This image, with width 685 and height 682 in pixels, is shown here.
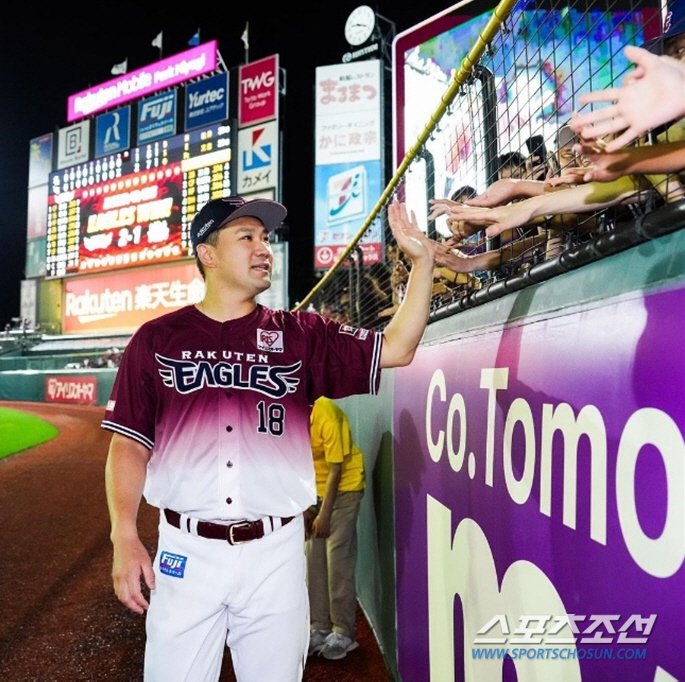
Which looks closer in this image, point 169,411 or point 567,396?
point 567,396

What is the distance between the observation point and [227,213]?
2236mm

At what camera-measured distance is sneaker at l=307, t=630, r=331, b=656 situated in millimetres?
3623

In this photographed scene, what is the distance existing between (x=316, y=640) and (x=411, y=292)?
2601 mm

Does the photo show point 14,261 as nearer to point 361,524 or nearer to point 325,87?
point 325,87

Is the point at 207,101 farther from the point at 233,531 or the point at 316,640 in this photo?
the point at 233,531

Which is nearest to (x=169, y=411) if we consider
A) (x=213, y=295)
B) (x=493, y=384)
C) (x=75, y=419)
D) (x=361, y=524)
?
(x=213, y=295)

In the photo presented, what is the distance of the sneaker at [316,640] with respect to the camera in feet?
11.9

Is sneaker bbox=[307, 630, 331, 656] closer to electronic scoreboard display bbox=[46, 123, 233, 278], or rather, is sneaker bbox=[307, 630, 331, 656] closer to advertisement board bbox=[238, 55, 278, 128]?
electronic scoreboard display bbox=[46, 123, 233, 278]

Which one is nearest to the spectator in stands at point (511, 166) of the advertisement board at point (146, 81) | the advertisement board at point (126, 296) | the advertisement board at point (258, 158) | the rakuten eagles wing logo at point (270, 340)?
the rakuten eagles wing logo at point (270, 340)

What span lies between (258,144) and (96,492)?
1668 centimetres

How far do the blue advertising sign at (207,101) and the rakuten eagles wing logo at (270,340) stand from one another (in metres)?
23.2

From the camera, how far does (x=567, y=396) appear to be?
1421 millimetres

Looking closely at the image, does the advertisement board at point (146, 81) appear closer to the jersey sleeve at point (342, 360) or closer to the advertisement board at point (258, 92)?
the advertisement board at point (258, 92)

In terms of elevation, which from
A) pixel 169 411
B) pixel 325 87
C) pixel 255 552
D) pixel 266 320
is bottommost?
pixel 255 552
